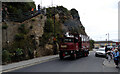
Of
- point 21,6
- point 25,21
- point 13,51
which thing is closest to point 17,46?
point 13,51

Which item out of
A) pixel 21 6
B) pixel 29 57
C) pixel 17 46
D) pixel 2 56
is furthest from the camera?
pixel 21 6

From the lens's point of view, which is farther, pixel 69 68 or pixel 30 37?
pixel 30 37

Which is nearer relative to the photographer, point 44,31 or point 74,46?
point 74,46

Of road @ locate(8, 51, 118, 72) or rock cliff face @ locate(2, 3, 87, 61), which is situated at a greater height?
rock cliff face @ locate(2, 3, 87, 61)

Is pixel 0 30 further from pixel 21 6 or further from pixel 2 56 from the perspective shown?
pixel 21 6

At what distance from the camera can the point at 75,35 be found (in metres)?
16.5

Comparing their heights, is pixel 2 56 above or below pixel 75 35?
below

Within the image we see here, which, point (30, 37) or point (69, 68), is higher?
point (30, 37)

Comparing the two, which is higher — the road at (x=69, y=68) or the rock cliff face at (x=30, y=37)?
the rock cliff face at (x=30, y=37)

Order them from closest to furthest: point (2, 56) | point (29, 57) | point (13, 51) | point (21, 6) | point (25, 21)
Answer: point (2, 56) < point (13, 51) < point (29, 57) < point (25, 21) < point (21, 6)

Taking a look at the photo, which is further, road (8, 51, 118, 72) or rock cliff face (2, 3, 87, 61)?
rock cliff face (2, 3, 87, 61)

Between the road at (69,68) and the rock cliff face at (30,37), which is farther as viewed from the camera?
the rock cliff face at (30,37)

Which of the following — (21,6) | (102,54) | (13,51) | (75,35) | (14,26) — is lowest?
(102,54)

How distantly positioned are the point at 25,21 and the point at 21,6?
25.2ft
